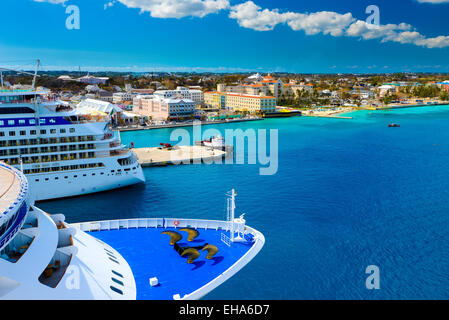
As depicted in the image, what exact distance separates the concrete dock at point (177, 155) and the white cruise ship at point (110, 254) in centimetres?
2714

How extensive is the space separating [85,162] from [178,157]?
57.4 ft

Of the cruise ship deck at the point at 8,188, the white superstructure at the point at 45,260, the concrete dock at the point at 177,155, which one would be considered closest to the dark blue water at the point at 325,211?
the concrete dock at the point at 177,155

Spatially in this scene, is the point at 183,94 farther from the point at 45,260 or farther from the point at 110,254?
the point at 45,260

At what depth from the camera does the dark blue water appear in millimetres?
19016

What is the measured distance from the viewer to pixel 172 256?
1638 centimetres

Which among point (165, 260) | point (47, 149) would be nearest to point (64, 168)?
point (47, 149)

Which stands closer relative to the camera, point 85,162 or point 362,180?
point 85,162

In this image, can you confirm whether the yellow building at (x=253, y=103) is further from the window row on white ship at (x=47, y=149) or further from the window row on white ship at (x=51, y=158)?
the window row on white ship at (x=51, y=158)

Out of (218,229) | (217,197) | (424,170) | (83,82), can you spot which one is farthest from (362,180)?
(83,82)

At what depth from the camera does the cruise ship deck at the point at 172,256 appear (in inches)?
559

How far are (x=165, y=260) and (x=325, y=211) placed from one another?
1730cm

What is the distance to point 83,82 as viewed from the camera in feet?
518
